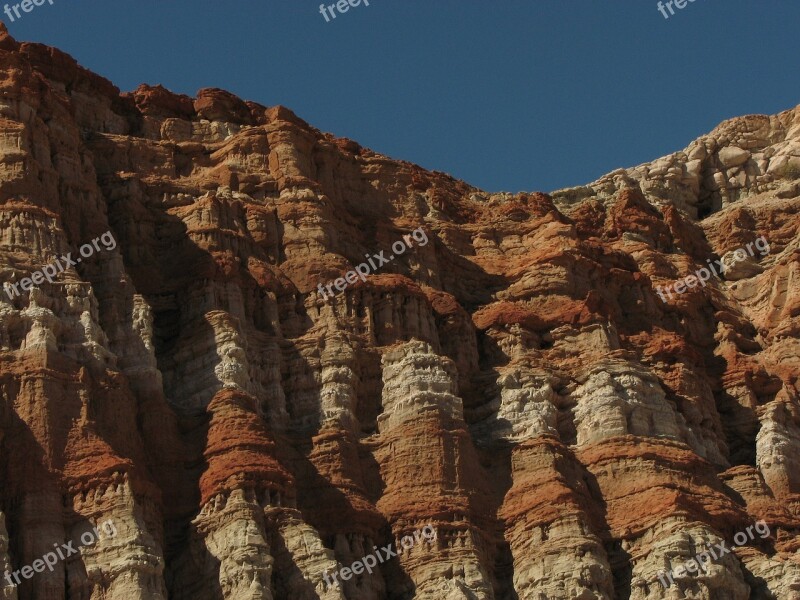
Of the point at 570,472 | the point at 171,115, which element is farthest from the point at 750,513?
the point at 171,115

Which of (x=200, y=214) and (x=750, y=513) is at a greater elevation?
(x=200, y=214)

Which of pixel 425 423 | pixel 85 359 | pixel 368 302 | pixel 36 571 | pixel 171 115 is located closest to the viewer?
pixel 36 571

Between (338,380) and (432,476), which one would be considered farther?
(338,380)

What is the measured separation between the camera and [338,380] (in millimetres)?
84500

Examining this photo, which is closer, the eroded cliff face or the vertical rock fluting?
the eroded cliff face

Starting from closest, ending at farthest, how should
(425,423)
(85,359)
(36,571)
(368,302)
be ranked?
1. (36,571)
2. (85,359)
3. (425,423)
4. (368,302)

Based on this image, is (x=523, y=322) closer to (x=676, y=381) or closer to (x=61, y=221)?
(x=676, y=381)

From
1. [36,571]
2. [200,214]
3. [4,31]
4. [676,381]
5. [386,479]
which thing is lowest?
[36,571]

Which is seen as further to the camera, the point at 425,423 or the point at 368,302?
the point at 368,302

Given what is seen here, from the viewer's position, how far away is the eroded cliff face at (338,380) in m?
75.0

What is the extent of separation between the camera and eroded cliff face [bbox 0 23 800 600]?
75000mm

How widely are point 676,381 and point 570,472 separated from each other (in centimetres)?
1029

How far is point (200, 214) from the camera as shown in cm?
9125

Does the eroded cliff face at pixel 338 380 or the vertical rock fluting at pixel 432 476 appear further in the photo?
the vertical rock fluting at pixel 432 476
